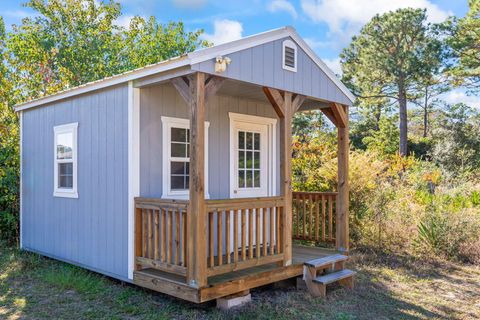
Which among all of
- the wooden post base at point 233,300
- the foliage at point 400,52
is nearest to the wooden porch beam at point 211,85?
the wooden post base at point 233,300

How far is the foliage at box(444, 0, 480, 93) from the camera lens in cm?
1647

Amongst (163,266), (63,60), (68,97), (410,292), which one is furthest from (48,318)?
(63,60)

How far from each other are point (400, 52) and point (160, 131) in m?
15.2

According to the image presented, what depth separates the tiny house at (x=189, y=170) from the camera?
14.4 ft

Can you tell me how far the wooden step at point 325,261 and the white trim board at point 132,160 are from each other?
2286 millimetres

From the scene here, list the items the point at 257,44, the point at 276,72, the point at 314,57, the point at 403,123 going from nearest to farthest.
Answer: the point at 257,44 → the point at 276,72 → the point at 314,57 → the point at 403,123

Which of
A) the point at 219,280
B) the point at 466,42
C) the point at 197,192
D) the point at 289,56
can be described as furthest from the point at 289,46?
the point at 466,42

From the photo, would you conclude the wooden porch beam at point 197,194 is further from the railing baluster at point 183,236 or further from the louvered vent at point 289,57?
the louvered vent at point 289,57

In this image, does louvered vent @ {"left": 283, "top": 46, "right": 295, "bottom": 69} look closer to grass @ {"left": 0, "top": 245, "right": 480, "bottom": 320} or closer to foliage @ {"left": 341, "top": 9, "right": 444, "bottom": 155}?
grass @ {"left": 0, "top": 245, "right": 480, "bottom": 320}

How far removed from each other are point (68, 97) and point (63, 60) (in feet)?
39.0

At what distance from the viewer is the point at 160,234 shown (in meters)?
4.67

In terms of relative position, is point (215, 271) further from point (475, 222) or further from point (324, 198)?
point (475, 222)

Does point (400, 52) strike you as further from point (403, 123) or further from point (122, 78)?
point (122, 78)

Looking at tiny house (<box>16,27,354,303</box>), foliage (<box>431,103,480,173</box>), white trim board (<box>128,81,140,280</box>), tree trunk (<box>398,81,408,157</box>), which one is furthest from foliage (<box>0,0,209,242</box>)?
foliage (<box>431,103,480,173</box>)
